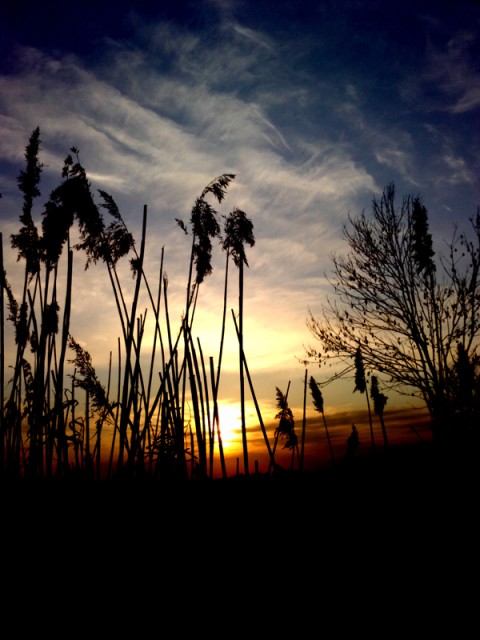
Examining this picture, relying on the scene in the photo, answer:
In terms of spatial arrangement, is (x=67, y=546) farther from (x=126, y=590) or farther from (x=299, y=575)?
(x=299, y=575)

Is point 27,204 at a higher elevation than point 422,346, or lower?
higher

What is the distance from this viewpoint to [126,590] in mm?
2189

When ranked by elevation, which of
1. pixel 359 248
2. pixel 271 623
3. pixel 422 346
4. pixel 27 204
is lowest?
pixel 271 623

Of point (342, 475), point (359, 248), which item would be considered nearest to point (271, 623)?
point (342, 475)

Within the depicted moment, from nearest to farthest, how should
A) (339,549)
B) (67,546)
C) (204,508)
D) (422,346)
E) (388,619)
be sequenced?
1. (388,619)
2. (339,549)
3. (67,546)
4. (204,508)
5. (422,346)

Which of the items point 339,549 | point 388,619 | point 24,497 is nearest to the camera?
point 388,619

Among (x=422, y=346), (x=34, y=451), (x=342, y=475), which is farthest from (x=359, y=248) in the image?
(x=34, y=451)

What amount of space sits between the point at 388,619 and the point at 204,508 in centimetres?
196

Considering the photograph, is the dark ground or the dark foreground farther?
the dark foreground

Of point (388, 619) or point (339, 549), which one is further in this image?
point (339, 549)

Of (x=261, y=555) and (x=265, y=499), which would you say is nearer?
(x=261, y=555)

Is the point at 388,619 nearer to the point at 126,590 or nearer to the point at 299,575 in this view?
the point at 299,575

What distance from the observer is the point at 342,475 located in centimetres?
467

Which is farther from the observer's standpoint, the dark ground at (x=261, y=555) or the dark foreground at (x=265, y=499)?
the dark foreground at (x=265, y=499)
